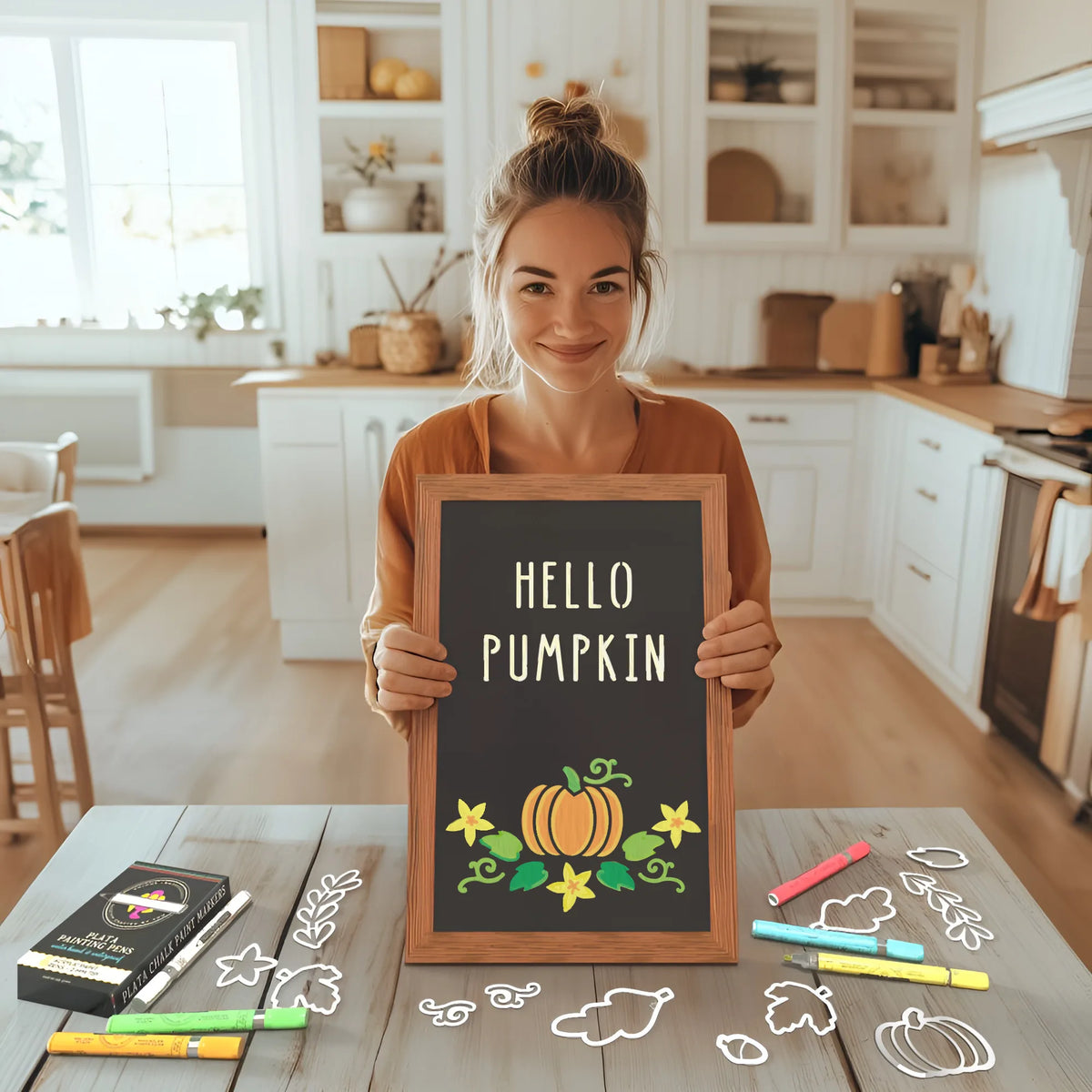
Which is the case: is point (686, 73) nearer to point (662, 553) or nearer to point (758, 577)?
point (758, 577)

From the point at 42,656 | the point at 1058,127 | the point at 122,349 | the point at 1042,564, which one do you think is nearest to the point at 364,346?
the point at 122,349

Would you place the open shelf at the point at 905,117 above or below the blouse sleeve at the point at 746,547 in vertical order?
above

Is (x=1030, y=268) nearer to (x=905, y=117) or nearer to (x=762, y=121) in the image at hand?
(x=905, y=117)

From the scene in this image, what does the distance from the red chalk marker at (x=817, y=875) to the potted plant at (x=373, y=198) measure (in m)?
3.46

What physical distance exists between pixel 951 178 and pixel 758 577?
340cm

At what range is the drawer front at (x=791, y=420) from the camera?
395cm

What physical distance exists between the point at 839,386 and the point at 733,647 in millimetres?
3200

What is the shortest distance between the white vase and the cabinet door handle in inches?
35.0

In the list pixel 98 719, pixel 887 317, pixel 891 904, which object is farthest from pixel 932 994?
pixel 887 317

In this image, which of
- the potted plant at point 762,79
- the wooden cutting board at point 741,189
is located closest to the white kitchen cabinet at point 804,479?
the wooden cutting board at point 741,189

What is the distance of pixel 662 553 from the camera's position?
3.28 feet

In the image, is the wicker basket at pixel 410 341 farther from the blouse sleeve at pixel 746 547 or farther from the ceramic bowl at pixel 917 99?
the blouse sleeve at pixel 746 547

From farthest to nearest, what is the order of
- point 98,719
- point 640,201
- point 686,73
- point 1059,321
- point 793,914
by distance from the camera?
point 686,73 < point 1059,321 < point 98,719 < point 640,201 < point 793,914

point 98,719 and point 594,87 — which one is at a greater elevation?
point 594,87
